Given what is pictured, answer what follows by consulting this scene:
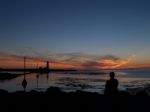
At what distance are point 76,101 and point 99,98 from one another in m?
2.55

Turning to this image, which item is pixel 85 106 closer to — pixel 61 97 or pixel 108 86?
pixel 61 97

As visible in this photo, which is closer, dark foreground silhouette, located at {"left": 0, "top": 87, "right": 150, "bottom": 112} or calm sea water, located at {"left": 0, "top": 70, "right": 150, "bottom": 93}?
dark foreground silhouette, located at {"left": 0, "top": 87, "right": 150, "bottom": 112}

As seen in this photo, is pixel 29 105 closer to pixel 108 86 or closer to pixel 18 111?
pixel 18 111

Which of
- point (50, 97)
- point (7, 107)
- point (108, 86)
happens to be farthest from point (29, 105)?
point (108, 86)

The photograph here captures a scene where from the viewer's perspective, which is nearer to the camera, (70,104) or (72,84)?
(70,104)

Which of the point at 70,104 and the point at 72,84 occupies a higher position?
the point at 70,104

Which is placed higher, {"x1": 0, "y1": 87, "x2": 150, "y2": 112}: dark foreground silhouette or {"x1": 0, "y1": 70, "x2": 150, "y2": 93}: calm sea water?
{"x1": 0, "y1": 87, "x2": 150, "y2": 112}: dark foreground silhouette

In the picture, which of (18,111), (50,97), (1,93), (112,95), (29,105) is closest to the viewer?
(112,95)

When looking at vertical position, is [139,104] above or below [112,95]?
below

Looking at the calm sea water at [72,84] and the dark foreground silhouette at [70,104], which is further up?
the dark foreground silhouette at [70,104]

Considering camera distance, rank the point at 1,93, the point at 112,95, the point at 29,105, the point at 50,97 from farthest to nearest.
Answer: the point at 1,93 < the point at 50,97 < the point at 29,105 < the point at 112,95

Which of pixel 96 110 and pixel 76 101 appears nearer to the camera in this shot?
pixel 96 110

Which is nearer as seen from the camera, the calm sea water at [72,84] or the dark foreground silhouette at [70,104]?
the dark foreground silhouette at [70,104]

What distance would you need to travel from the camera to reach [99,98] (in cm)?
1847
